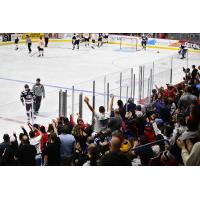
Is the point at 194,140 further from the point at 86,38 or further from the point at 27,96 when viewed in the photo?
the point at 86,38

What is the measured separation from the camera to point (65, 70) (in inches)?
665

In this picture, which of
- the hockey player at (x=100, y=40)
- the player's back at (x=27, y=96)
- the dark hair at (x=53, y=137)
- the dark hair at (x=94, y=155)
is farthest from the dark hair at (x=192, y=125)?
the hockey player at (x=100, y=40)

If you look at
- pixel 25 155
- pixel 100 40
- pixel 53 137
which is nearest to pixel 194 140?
pixel 53 137

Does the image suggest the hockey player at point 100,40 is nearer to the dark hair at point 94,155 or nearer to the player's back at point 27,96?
the player's back at point 27,96

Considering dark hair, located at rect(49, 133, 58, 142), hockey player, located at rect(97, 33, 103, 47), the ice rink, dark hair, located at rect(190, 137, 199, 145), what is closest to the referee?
the ice rink

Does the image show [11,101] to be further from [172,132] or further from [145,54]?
[145,54]

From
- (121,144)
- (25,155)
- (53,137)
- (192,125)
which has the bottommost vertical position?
(25,155)

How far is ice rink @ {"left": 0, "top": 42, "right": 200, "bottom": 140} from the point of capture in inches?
437

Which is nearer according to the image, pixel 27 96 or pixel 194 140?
pixel 194 140

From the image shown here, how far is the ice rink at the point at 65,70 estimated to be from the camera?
1109cm

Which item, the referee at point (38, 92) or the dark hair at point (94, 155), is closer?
the dark hair at point (94, 155)

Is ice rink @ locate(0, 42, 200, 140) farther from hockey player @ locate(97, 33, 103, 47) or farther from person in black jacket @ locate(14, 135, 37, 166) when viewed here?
person in black jacket @ locate(14, 135, 37, 166)

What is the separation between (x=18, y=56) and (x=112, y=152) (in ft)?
55.1

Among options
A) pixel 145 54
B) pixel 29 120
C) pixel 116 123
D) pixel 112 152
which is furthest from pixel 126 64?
pixel 112 152
